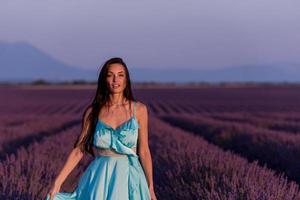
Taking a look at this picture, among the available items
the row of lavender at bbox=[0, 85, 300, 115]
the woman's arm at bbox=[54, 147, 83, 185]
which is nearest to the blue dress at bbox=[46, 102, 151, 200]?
the woman's arm at bbox=[54, 147, 83, 185]

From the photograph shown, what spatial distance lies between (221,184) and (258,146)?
5658 mm

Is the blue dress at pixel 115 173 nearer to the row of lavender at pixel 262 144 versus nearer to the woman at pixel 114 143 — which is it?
the woman at pixel 114 143

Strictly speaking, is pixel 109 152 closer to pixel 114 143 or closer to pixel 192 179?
pixel 114 143

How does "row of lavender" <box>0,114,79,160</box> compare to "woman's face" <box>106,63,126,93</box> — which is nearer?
"woman's face" <box>106,63,126,93</box>

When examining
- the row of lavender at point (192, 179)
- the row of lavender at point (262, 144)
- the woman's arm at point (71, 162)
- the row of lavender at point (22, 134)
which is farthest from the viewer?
the row of lavender at point (22, 134)

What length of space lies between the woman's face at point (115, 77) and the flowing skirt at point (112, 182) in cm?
40

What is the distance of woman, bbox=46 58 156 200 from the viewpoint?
12.8ft

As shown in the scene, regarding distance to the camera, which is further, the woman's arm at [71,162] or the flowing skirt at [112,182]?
the woman's arm at [71,162]

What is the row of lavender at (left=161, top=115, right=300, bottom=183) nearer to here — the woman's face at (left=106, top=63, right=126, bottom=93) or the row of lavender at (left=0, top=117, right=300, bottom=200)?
the row of lavender at (left=0, top=117, right=300, bottom=200)

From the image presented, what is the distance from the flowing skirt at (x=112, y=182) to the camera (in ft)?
12.8

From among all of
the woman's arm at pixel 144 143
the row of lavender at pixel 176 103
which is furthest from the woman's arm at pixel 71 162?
the row of lavender at pixel 176 103

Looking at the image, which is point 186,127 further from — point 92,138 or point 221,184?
point 92,138

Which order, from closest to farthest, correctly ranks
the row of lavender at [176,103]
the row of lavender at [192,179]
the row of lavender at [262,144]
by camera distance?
the row of lavender at [192,179], the row of lavender at [262,144], the row of lavender at [176,103]

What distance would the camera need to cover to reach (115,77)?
3920 mm
